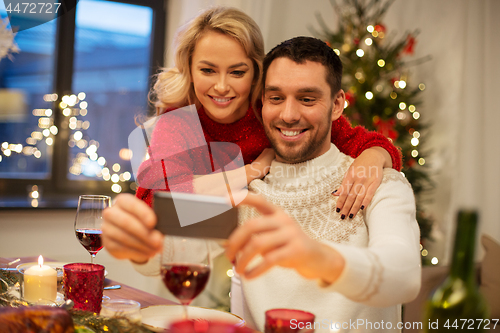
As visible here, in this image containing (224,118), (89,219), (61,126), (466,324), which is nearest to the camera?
(466,324)

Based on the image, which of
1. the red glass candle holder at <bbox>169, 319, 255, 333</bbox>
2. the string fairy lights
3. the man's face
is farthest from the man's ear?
the string fairy lights

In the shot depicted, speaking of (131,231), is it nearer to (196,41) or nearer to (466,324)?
(466,324)

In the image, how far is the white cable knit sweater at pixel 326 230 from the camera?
123 centimetres

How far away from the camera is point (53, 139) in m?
3.08

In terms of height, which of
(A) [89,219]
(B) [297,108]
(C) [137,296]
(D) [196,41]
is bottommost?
(C) [137,296]

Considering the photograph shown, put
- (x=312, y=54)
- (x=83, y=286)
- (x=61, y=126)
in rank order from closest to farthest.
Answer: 1. (x=83, y=286)
2. (x=312, y=54)
3. (x=61, y=126)

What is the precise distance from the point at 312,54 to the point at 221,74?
1.10 feet

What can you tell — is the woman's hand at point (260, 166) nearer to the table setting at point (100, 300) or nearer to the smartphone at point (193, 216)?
the table setting at point (100, 300)

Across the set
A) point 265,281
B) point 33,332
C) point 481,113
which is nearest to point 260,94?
point 265,281

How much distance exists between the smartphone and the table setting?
26mm

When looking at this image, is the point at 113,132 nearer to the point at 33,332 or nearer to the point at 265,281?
the point at 265,281

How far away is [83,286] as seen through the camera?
1.01 m

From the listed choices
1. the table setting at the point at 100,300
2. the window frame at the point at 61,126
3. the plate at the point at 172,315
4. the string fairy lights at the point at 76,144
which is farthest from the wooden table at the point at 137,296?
the window frame at the point at 61,126

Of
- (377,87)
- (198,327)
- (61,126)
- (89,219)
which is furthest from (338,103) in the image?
(61,126)
